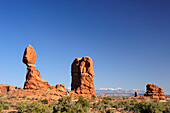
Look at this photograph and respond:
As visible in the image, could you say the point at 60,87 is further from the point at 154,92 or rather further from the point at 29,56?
the point at 154,92

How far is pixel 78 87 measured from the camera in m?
46.7

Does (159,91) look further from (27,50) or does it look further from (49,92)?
(27,50)

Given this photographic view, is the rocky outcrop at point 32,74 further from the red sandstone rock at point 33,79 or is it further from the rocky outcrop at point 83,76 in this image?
the rocky outcrop at point 83,76

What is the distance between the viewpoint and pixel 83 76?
155 ft

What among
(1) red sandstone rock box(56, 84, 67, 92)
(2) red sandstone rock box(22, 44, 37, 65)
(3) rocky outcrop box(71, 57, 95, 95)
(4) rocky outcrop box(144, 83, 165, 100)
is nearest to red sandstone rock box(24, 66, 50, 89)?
(2) red sandstone rock box(22, 44, 37, 65)

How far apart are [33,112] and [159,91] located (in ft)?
145

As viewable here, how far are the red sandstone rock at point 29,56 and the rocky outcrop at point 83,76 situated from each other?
42.6ft

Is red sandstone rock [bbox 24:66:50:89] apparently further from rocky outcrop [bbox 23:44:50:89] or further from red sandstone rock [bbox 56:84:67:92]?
red sandstone rock [bbox 56:84:67:92]

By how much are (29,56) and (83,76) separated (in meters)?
15.4

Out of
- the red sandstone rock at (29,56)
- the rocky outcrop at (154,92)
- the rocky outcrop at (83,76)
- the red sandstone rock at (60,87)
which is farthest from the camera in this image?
the rocky outcrop at (154,92)

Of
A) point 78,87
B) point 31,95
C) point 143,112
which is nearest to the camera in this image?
point 143,112

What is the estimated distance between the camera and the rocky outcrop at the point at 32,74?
3819 cm

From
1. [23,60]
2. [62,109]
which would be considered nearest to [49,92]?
[23,60]

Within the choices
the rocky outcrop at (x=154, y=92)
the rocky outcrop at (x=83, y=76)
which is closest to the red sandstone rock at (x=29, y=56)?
the rocky outcrop at (x=83, y=76)
